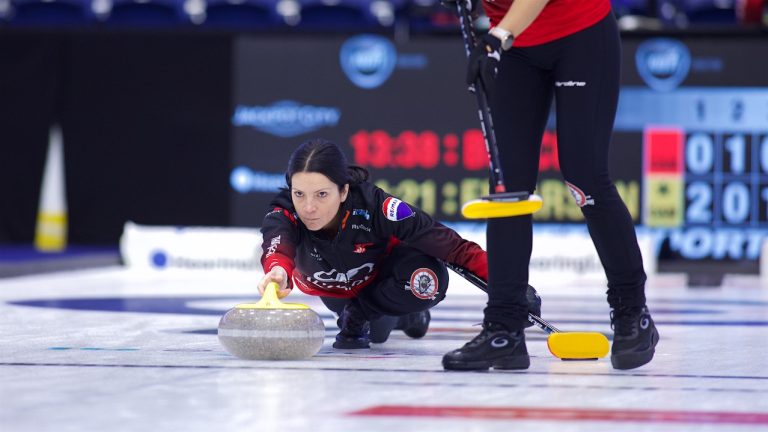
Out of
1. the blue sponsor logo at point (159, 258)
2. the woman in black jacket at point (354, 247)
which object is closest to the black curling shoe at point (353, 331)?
the woman in black jacket at point (354, 247)

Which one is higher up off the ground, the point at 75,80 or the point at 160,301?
the point at 75,80

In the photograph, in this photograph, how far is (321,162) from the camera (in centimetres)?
387

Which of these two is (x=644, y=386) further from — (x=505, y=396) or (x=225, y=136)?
(x=225, y=136)

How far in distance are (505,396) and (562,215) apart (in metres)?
6.06

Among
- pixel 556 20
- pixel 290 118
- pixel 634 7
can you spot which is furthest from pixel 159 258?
pixel 556 20

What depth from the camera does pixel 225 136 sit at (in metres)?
9.88

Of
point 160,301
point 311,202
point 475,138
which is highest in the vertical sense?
point 475,138

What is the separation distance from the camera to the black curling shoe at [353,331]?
421cm

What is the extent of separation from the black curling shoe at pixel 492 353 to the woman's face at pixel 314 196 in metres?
0.65

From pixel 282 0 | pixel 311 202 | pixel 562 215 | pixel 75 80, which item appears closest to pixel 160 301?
pixel 311 202

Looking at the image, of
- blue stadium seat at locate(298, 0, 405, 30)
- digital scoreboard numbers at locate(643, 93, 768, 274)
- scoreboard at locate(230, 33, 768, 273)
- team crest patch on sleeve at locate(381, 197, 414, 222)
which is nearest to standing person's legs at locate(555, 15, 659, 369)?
team crest patch on sleeve at locate(381, 197, 414, 222)

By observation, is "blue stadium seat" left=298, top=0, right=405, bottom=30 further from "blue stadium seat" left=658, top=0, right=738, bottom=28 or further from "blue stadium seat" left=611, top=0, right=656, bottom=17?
"blue stadium seat" left=658, top=0, right=738, bottom=28

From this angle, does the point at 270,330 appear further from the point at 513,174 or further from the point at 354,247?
the point at 513,174

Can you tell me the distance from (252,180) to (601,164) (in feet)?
19.4
